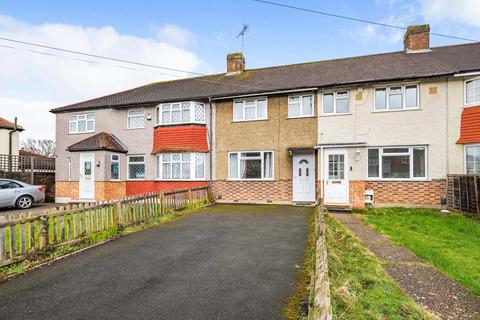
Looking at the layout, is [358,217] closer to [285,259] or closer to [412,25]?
[285,259]

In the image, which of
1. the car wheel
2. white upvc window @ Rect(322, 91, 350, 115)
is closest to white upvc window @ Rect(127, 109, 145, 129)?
the car wheel

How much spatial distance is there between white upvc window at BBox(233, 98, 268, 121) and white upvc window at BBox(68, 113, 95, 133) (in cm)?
905

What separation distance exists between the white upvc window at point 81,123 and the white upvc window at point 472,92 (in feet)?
62.3

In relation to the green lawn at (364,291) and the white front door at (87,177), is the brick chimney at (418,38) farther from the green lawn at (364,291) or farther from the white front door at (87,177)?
the white front door at (87,177)

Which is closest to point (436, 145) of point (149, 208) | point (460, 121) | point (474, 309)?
point (460, 121)

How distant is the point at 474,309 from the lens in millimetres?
3770

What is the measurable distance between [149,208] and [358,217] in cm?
766

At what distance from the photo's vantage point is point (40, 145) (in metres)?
58.4

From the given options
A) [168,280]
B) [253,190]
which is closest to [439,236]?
[168,280]

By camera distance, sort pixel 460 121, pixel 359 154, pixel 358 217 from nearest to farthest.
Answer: pixel 358 217, pixel 460 121, pixel 359 154

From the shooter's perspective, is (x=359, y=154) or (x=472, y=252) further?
(x=359, y=154)

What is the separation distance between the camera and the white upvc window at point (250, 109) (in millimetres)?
14242

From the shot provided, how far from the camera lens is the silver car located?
12344 mm

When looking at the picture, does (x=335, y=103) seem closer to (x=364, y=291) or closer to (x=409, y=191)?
(x=409, y=191)
